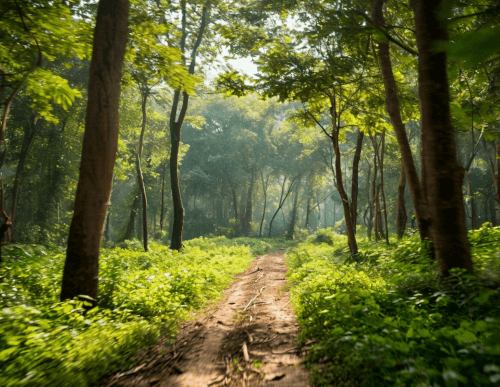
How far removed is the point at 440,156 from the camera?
3342 mm

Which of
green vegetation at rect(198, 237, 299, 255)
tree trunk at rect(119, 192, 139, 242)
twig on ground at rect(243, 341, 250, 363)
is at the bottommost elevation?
green vegetation at rect(198, 237, 299, 255)

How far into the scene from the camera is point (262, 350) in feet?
12.0

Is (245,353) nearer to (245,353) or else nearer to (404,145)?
(245,353)

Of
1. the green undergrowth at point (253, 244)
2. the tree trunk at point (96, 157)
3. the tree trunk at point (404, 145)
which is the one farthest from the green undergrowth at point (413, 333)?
the green undergrowth at point (253, 244)

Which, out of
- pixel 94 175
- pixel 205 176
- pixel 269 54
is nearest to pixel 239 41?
pixel 269 54

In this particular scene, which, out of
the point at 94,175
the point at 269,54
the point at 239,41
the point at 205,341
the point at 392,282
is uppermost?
the point at 239,41

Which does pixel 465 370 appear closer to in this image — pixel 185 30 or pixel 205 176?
pixel 185 30

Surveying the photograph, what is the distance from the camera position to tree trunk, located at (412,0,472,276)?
3314 mm

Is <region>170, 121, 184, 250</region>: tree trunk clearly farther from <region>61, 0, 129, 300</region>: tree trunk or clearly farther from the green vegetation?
<region>61, 0, 129, 300</region>: tree trunk

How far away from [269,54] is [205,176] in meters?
29.8

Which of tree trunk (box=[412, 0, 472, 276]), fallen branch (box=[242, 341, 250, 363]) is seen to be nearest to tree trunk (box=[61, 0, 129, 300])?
fallen branch (box=[242, 341, 250, 363])

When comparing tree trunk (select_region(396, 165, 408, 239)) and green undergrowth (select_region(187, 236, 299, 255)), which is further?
green undergrowth (select_region(187, 236, 299, 255))

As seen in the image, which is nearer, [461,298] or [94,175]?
[461,298]

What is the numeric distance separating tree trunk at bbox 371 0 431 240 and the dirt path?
3709 millimetres
